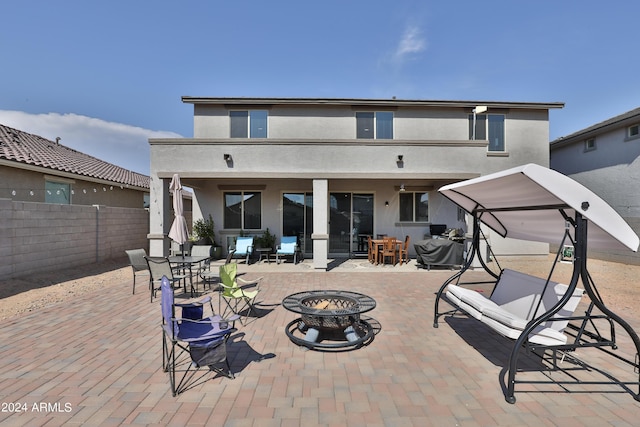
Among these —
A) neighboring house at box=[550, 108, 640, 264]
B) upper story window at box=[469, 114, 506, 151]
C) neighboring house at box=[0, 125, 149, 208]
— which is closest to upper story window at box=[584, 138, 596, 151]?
neighboring house at box=[550, 108, 640, 264]

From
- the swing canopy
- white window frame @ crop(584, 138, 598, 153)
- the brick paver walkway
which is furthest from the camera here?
white window frame @ crop(584, 138, 598, 153)

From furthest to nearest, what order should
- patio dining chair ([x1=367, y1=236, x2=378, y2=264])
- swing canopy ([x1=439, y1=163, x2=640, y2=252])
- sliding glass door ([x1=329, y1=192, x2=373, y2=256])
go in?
sliding glass door ([x1=329, y1=192, x2=373, y2=256]) < patio dining chair ([x1=367, y1=236, x2=378, y2=264]) < swing canopy ([x1=439, y1=163, x2=640, y2=252])

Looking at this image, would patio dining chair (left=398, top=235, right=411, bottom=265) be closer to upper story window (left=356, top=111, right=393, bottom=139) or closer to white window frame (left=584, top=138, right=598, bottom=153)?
upper story window (left=356, top=111, right=393, bottom=139)

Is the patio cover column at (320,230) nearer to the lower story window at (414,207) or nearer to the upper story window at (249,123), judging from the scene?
the lower story window at (414,207)

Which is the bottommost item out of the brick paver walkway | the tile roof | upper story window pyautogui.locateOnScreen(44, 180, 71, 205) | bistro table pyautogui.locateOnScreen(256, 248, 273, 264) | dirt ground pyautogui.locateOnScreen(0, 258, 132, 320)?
the brick paver walkway

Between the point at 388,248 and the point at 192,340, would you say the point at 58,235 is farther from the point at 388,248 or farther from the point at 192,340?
the point at 388,248

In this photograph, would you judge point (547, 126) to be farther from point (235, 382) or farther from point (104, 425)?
point (104, 425)

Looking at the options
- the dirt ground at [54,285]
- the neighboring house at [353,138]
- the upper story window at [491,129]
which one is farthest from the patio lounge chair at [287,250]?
the upper story window at [491,129]

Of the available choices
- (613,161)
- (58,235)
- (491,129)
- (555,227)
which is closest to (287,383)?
(555,227)

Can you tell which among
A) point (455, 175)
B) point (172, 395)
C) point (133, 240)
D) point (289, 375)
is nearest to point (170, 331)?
point (172, 395)

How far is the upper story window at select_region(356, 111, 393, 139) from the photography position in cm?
1161

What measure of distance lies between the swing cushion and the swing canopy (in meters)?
0.84

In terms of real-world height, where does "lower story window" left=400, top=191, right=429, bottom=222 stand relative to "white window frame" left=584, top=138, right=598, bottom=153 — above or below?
below

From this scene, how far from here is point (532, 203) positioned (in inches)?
154
